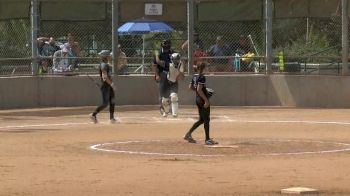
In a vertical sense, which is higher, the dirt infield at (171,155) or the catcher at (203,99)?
the catcher at (203,99)

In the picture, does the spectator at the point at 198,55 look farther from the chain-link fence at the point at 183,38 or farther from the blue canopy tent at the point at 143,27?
the blue canopy tent at the point at 143,27

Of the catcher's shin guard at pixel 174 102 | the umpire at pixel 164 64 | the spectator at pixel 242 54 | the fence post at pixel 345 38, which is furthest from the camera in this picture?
the spectator at pixel 242 54

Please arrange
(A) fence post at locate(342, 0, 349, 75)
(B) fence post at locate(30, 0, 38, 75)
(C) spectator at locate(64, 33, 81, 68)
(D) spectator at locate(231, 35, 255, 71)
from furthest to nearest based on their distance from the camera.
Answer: (D) spectator at locate(231, 35, 255, 71), (C) spectator at locate(64, 33, 81, 68), (B) fence post at locate(30, 0, 38, 75), (A) fence post at locate(342, 0, 349, 75)

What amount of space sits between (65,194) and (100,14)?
1710 centimetres

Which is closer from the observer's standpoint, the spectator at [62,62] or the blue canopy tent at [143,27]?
the spectator at [62,62]

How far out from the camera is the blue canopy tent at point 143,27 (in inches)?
1083

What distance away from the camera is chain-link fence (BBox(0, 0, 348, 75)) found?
1065 inches

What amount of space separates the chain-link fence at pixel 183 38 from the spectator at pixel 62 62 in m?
0.03

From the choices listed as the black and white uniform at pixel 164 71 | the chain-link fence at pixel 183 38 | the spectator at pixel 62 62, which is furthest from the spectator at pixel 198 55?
the black and white uniform at pixel 164 71

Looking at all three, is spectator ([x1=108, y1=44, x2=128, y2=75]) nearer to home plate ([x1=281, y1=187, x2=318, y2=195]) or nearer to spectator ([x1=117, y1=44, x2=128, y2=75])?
spectator ([x1=117, y1=44, x2=128, y2=75])

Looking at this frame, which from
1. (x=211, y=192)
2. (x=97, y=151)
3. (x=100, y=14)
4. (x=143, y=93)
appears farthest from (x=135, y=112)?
(x=211, y=192)

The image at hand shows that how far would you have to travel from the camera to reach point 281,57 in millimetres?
26688

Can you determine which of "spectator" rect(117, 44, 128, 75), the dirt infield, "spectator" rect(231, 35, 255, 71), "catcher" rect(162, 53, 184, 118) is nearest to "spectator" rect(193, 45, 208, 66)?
"spectator" rect(231, 35, 255, 71)

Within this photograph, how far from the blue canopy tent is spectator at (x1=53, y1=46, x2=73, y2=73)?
6.11 ft
